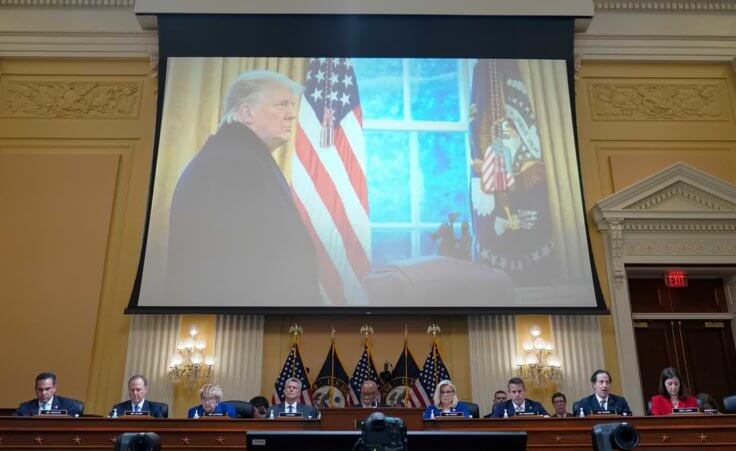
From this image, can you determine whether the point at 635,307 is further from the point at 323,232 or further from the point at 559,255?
the point at 323,232

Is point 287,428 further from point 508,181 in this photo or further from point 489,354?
point 508,181

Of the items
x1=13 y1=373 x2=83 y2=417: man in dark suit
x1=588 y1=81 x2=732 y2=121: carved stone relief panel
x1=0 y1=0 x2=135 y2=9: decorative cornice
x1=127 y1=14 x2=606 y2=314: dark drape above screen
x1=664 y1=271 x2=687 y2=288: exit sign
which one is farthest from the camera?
x1=0 y1=0 x2=135 y2=9: decorative cornice

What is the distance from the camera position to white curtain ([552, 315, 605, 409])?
27.6 feet

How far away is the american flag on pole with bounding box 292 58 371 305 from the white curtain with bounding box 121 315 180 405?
1.99 meters

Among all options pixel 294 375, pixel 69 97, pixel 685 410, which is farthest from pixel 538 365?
pixel 69 97

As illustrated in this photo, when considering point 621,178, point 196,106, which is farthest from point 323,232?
point 621,178

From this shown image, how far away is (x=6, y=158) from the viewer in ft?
30.7

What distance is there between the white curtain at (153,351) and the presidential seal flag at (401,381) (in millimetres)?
2598

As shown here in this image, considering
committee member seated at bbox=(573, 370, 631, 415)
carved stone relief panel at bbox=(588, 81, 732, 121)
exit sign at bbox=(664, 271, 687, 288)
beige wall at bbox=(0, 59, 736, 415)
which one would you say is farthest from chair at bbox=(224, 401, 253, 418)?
carved stone relief panel at bbox=(588, 81, 732, 121)

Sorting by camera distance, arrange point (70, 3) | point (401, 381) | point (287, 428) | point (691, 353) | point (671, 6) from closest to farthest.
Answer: point (287, 428), point (401, 381), point (691, 353), point (70, 3), point (671, 6)

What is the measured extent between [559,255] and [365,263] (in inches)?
96.1

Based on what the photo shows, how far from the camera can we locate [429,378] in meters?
8.20

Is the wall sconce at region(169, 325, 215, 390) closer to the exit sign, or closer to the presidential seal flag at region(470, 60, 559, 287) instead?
the presidential seal flag at region(470, 60, 559, 287)

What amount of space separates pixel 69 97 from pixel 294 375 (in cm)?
519
